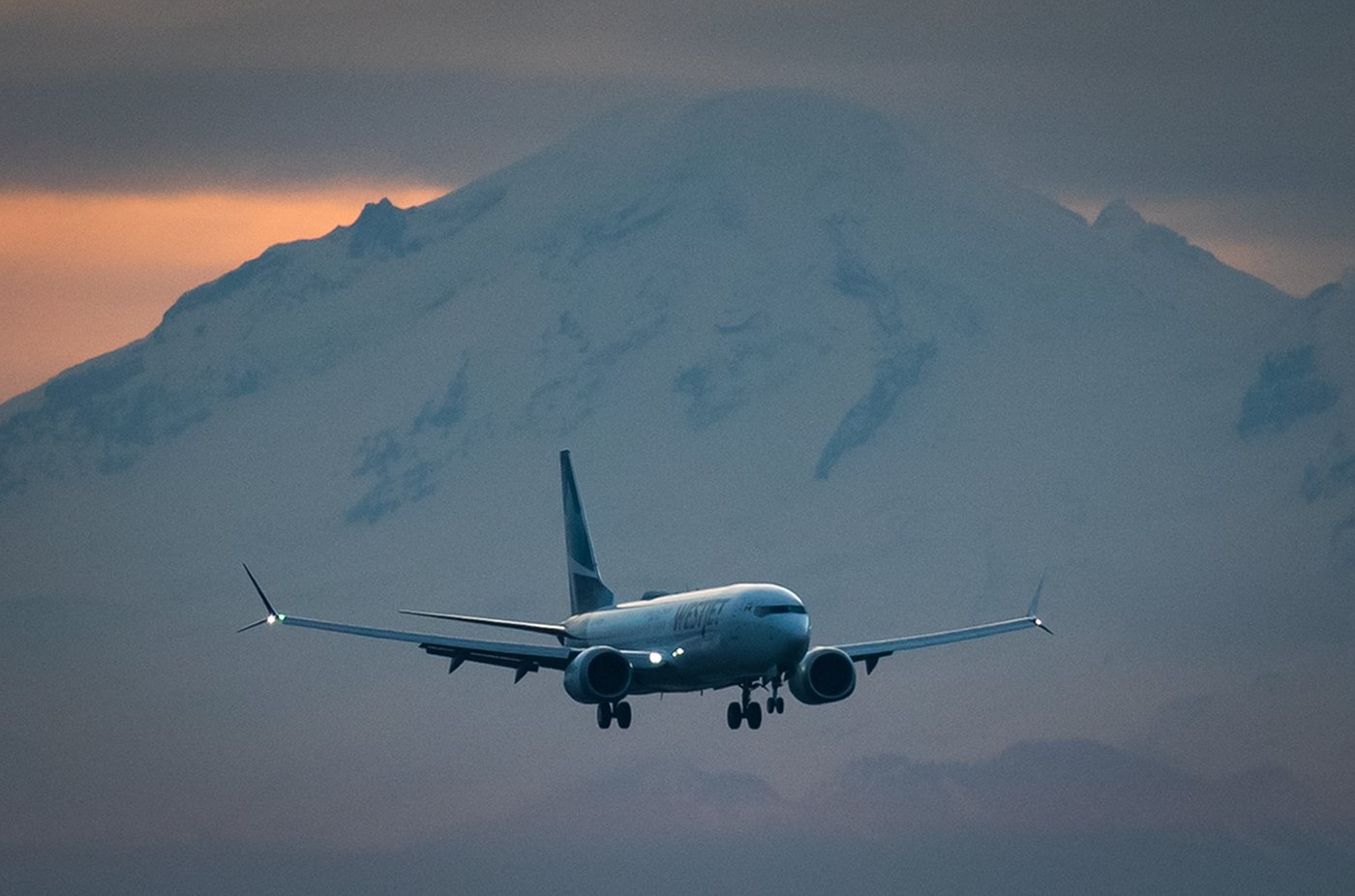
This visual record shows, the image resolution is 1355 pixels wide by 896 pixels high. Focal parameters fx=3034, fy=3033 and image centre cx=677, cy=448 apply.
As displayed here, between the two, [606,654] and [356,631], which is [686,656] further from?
[356,631]

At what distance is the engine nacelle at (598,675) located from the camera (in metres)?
144

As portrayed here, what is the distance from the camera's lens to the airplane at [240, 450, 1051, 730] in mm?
141000

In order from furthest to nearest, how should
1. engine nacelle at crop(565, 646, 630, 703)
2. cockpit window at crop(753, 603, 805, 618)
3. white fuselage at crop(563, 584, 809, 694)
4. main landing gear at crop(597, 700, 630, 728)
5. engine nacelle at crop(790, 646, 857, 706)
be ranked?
main landing gear at crop(597, 700, 630, 728), engine nacelle at crop(565, 646, 630, 703), engine nacelle at crop(790, 646, 857, 706), cockpit window at crop(753, 603, 805, 618), white fuselage at crop(563, 584, 809, 694)

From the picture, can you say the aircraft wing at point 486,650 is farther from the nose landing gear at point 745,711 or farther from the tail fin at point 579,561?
the tail fin at point 579,561

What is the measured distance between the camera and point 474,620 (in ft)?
474

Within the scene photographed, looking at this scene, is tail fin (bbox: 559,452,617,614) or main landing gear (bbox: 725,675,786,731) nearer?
main landing gear (bbox: 725,675,786,731)

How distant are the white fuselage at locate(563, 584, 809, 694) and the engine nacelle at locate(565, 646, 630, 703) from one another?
132 cm

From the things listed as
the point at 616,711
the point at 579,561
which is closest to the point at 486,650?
the point at 616,711

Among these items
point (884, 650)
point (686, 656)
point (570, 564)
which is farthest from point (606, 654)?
point (570, 564)

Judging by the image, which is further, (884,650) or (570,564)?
(570,564)

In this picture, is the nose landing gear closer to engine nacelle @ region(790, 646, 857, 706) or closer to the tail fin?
engine nacelle @ region(790, 646, 857, 706)

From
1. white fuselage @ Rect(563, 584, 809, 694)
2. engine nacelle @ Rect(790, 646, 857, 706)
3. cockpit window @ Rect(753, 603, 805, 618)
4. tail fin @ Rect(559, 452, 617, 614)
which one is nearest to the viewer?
white fuselage @ Rect(563, 584, 809, 694)

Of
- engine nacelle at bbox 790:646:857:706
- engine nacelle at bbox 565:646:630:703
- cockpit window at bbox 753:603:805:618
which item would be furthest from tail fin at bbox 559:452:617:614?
cockpit window at bbox 753:603:805:618

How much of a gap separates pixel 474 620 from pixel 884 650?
797 inches
